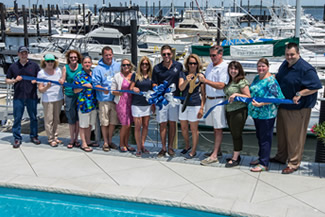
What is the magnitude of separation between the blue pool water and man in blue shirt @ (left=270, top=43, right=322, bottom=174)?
1.90 metres

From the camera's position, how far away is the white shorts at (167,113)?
689 centimetres

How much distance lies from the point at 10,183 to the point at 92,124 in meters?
1.95

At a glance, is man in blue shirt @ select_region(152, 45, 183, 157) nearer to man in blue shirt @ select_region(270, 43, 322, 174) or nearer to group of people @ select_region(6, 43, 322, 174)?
group of people @ select_region(6, 43, 322, 174)

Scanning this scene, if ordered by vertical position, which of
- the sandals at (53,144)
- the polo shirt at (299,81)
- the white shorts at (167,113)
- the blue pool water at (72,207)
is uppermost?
the polo shirt at (299,81)

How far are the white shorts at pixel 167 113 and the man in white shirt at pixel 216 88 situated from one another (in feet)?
1.84

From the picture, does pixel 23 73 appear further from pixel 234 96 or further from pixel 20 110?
pixel 234 96

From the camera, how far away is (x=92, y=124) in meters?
7.49

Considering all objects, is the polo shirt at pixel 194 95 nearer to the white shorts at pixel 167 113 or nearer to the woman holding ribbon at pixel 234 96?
the white shorts at pixel 167 113

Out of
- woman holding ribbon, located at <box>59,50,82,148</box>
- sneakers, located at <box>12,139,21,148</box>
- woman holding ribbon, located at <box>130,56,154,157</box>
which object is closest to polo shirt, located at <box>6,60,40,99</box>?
woman holding ribbon, located at <box>59,50,82,148</box>

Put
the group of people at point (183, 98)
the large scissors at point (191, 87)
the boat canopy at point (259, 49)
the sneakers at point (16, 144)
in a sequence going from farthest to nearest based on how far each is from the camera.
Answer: the boat canopy at point (259, 49), the sneakers at point (16, 144), the large scissors at point (191, 87), the group of people at point (183, 98)

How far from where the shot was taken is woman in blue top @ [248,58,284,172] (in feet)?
19.9

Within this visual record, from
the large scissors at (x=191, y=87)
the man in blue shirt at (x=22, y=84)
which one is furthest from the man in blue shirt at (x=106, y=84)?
the large scissors at (x=191, y=87)

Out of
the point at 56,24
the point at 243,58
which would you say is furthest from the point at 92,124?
the point at 56,24

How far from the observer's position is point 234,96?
6.23m
